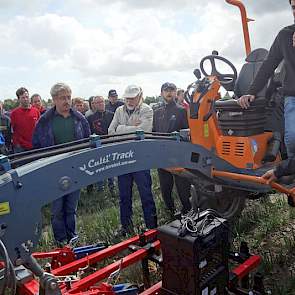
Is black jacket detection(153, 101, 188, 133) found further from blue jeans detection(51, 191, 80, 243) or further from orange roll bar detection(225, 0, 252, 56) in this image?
blue jeans detection(51, 191, 80, 243)

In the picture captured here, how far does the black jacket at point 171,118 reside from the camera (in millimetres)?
5418

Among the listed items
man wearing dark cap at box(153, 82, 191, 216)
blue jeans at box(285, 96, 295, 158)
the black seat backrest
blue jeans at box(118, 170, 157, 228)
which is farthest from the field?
the black seat backrest

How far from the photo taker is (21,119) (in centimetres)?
789

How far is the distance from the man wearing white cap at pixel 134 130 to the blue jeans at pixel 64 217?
591 mm

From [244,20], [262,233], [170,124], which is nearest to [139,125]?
[170,124]

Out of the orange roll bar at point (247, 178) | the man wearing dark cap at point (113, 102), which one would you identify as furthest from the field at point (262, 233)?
the man wearing dark cap at point (113, 102)

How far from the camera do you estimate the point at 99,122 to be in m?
7.89

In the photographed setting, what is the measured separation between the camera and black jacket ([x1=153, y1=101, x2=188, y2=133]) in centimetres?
542

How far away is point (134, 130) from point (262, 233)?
1.79 meters

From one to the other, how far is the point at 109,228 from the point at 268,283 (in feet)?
7.12

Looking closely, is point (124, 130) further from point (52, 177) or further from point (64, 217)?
point (52, 177)

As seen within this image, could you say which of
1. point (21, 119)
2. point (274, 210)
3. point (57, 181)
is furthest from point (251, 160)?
point (21, 119)

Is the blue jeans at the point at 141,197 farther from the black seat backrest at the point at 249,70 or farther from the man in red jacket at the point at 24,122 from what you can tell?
the man in red jacket at the point at 24,122

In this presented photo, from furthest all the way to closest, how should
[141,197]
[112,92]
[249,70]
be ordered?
[112,92] → [141,197] → [249,70]
